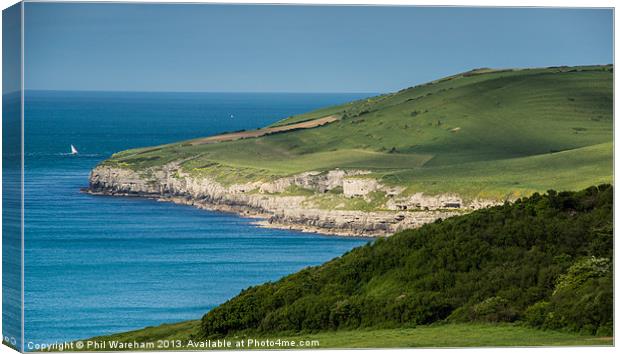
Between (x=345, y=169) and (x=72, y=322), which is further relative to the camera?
(x=345, y=169)

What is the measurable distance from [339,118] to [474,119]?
1.98 m

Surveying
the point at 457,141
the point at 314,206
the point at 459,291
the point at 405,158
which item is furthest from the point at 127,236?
the point at 457,141

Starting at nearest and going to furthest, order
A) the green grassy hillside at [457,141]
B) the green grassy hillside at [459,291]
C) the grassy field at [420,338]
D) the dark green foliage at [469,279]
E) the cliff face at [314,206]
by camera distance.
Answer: the grassy field at [420,338]
the green grassy hillside at [459,291]
the dark green foliage at [469,279]
the green grassy hillside at [457,141]
the cliff face at [314,206]

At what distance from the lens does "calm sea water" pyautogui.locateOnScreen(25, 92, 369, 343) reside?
25.2m

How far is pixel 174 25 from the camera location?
26.4 metres

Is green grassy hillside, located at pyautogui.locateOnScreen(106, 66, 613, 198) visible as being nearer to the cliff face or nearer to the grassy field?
the cliff face

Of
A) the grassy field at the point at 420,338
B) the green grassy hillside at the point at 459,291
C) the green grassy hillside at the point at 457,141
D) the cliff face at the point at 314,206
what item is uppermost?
the green grassy hillside at the point at 457,141

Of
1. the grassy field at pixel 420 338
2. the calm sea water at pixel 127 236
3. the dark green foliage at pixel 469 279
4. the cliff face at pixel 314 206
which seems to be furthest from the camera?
the cliff face at pixel 314 206

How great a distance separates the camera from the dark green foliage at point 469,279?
24.8 m

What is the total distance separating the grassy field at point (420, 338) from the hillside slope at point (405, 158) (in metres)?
3.25

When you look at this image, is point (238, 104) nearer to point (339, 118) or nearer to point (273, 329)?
point (339, 118)

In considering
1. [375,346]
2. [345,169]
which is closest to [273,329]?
[375,346]

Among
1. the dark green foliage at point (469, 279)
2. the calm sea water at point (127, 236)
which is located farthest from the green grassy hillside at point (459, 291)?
the calm sea water at point (127, 236)

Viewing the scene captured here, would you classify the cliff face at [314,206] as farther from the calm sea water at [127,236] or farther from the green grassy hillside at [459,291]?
the green grassy hillside at [459,291]
